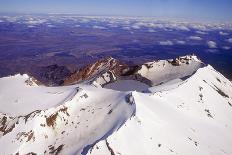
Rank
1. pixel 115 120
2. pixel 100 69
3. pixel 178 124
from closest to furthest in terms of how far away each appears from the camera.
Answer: pixel 115 120 < pixel 178 124 < pixel 100 69

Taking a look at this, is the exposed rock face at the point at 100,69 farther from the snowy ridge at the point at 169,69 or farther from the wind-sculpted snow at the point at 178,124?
the wind-sculpted snow at the point at 178,124

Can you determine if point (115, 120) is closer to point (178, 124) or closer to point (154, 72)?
point (178, 124)

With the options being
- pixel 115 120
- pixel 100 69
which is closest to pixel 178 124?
pixel 115 120

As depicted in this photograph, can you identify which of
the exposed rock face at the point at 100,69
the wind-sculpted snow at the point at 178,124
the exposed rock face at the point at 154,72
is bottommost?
the exposed rock face at the point at 100,69

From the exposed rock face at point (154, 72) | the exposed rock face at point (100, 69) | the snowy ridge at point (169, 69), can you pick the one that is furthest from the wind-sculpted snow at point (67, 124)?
the exposed rock face at point (100, 69)

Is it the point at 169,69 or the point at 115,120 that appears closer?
the point at 115,120

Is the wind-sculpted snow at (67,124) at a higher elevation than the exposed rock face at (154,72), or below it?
higher

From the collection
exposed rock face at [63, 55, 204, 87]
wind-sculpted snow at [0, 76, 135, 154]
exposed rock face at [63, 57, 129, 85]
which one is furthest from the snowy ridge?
wind-sculpted snow at [0, 76, 135, 154]

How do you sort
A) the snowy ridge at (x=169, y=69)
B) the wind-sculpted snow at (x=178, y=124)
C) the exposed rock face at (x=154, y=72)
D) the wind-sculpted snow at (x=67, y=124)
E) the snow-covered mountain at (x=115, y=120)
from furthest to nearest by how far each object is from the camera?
the snowy ridge at (x=169, y=69) < the exposed rock face at (x=154, y=72) < the wind-sculpted snow at (x=67, y=124) < the snow-covered mountain at (x=115, y=120) < the wind-sculpted snow at (x=178, y=124)

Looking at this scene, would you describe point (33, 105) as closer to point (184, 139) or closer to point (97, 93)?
point (97, 93)
